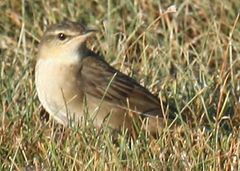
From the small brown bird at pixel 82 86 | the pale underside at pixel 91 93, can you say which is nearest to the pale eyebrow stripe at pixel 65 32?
the small brown bird at pixel 82 86

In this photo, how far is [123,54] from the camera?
8.70 m

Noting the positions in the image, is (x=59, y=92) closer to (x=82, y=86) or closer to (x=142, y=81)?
(x=82, y=86)

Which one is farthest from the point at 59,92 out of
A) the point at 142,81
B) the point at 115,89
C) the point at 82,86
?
the point at 142,81

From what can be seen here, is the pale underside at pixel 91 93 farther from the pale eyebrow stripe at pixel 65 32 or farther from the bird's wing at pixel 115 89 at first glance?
the pale eyebrow stripe at pixel 65 32

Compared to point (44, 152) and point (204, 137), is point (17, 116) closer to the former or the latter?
point (44, 152)

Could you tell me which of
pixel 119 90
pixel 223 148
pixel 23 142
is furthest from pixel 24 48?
pixel 223 148

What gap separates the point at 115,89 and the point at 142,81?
2.01 ft

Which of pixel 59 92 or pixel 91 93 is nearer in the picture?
pixel 59 92

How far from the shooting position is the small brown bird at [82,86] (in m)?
7.51

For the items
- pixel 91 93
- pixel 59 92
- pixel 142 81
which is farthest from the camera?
pixel 142 81

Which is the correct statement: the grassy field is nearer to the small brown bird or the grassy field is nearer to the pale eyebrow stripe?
the small brown bird

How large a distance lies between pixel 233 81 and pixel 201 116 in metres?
0.87

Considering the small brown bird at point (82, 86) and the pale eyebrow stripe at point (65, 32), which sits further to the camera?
the pale eyebrow stripe at point (65, 32)

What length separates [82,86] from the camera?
25.2 ft
